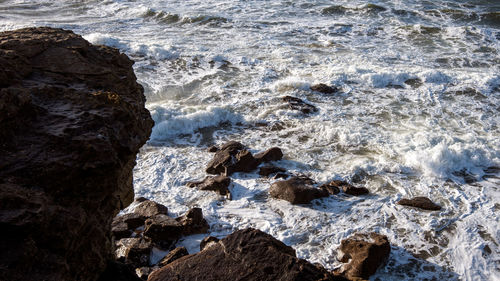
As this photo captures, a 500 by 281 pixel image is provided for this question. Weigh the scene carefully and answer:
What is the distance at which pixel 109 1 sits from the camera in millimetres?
20703

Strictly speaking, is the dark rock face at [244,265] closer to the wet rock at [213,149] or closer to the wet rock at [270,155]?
the wet rock at [270,155]

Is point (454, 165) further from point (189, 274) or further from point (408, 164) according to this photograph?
point (189, 274)

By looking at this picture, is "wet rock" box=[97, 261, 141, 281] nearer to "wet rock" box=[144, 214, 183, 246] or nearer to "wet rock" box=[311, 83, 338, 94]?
"wet rock" box=[144, 214, 183, 246]

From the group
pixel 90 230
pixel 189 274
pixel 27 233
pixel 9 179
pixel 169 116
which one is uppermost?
pixel 9 179

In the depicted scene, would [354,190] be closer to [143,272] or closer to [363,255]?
[363,255]

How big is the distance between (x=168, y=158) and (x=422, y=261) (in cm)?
412

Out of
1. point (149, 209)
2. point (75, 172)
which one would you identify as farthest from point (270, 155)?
point (75, 172)

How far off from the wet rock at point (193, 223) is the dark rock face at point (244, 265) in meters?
1.60

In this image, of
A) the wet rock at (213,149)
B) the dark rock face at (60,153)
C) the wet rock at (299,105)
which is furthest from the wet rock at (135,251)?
the wet rock at (299,105)

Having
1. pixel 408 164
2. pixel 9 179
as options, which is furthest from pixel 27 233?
pixel 408 164

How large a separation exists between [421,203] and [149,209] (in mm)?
3527

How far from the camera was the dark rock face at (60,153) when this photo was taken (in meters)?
2.07

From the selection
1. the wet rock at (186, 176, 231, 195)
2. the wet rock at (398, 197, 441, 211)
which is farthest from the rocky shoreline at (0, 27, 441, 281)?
the wet rock at (186, 176, 231, 195)

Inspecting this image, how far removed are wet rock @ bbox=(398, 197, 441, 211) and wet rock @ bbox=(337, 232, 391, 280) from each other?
1.02m
